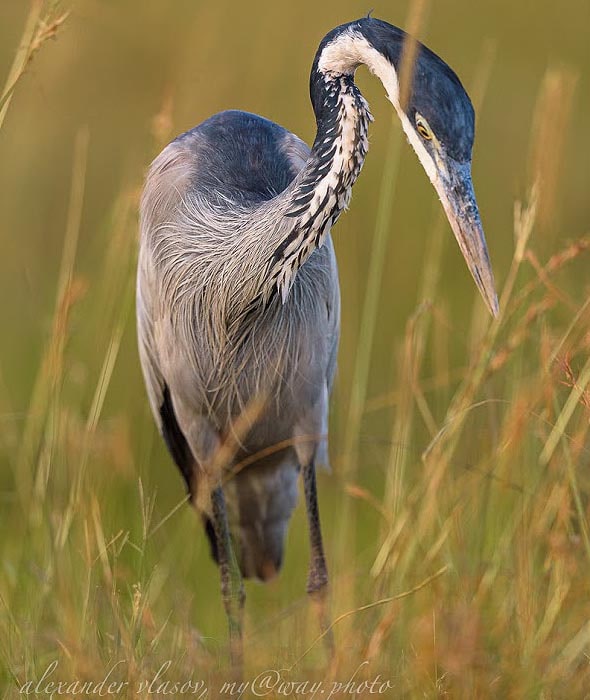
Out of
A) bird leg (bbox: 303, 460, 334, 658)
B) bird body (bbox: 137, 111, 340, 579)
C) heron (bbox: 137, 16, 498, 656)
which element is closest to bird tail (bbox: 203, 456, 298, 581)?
heron (bbox: 137, 16, 498, 656)

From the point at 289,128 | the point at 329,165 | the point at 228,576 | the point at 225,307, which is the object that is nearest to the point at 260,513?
the point at 228,576

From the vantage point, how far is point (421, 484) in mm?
2359

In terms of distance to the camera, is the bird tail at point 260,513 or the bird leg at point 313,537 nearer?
the bird leg at point 313,537

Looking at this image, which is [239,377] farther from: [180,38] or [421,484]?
[180,38]

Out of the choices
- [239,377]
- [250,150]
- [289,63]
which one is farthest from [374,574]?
[289,63]

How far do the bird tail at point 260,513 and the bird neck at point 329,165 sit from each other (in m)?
1.06

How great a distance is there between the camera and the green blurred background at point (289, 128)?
5.79 meters

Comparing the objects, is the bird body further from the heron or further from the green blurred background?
the green blurred background

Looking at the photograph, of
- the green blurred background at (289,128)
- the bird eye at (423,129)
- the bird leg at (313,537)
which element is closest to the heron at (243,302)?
the bird leg at (313,537)

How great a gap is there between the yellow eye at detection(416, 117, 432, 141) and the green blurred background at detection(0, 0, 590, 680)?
1.60 metres

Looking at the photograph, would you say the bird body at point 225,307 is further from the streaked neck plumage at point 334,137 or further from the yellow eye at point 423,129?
the yellow eye at point 423,129

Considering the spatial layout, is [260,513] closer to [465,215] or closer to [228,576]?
[228,576]

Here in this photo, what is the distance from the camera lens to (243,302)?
3.21 m

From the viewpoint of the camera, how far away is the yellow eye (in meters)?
2.69
